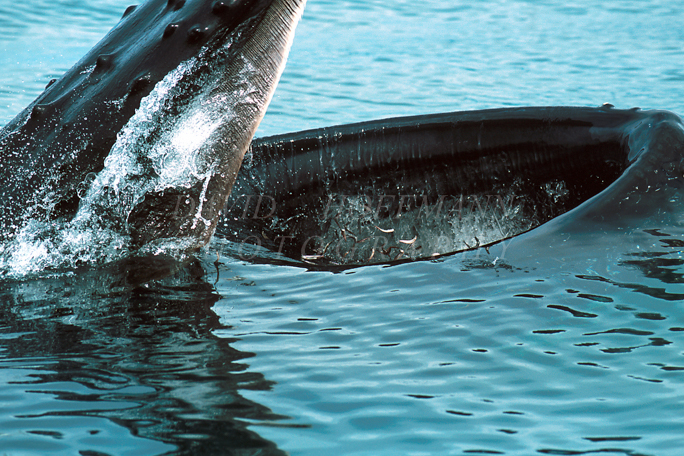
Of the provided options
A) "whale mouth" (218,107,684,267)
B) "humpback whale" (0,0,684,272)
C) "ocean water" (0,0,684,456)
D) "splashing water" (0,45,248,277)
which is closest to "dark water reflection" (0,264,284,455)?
"ocean water" (0,0,684,456)

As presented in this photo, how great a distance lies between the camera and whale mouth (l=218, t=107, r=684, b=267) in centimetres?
447

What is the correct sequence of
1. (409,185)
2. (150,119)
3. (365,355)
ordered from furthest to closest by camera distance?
(409,185)
(150,119)
(365,355)

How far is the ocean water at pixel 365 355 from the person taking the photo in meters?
2.40

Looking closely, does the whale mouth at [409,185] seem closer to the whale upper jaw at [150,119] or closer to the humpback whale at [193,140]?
the humpback whale at [193,140]

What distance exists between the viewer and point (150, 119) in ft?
12.1

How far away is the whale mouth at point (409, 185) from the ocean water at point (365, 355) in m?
0.50

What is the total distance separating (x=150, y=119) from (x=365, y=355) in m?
1.54

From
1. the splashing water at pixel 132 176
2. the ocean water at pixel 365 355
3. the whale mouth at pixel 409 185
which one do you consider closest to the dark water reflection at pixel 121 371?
the ocean water at pixel 365 355

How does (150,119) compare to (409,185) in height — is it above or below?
above

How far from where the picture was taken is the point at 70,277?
151 inches

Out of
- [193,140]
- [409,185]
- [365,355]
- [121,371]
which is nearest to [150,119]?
[193,140]

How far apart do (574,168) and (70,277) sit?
8.91 ft

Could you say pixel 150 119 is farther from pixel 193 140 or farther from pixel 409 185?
pixel 409 185

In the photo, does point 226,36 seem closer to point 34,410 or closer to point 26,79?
point 34,410
